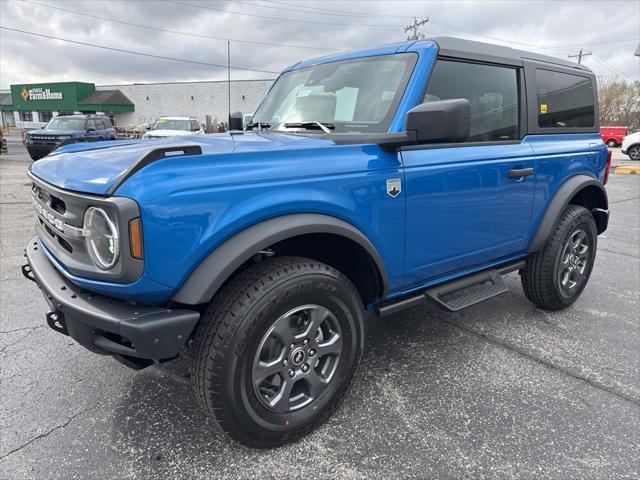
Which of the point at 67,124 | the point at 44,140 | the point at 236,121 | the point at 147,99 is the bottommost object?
the point at 236,121

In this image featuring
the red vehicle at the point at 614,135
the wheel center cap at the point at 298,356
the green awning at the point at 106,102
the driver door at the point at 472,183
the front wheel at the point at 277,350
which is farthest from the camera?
the green awning at the point at 106,102

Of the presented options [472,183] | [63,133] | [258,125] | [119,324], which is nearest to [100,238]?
[119,324]

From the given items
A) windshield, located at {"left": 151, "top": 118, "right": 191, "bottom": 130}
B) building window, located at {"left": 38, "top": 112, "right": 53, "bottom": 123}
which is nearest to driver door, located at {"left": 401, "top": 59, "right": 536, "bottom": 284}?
windshield, located at {"left": 151, "top": 118, "right": 191, "bottom": 130}

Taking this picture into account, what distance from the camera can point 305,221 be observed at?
81.2 inches

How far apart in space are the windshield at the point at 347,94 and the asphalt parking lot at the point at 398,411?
1598 mm

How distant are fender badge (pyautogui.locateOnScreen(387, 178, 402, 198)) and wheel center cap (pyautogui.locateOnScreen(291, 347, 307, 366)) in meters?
0.92

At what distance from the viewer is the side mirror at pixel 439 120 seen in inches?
84.6

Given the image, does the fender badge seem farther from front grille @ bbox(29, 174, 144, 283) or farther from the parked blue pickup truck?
the parked blue pickup truck

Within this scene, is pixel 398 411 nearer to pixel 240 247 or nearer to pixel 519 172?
pixel 240 247

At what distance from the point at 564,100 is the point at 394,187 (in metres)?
2.20

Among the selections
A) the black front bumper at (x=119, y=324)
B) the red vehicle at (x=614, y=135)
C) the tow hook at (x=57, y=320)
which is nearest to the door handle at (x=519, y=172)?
the black front bumper at (x=119, y=324)

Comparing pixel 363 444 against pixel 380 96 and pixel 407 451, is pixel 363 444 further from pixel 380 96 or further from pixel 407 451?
pixel 380 96

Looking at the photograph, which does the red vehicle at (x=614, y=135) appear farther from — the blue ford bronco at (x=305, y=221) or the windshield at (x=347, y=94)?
the windshield at (x=347, y=94)

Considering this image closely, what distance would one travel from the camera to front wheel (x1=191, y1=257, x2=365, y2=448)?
1939 millimetres
